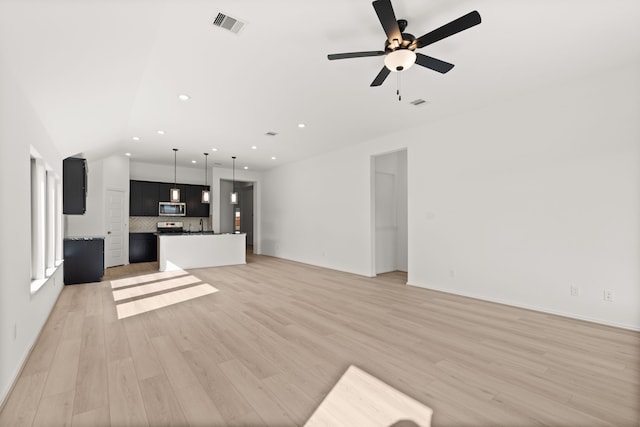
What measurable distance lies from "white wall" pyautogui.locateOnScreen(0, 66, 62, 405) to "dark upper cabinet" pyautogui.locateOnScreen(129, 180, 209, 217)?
19.4ft

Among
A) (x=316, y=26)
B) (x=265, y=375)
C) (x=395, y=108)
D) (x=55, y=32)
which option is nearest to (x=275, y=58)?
(x=316, y=26)

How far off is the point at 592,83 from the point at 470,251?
268 cm

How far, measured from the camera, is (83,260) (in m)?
5.99

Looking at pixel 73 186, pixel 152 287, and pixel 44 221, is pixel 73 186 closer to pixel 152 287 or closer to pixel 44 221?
pixel 44 221

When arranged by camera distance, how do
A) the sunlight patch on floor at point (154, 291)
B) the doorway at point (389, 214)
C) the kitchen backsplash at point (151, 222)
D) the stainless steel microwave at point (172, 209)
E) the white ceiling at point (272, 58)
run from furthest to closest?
the stainless steel microwave at point (172, 209) → the kitchen backsplash at point (151, 222) → the doorway at point (389, 214) → the sunlight patch on floor at point (154, 291) → the white ceiling at point (272, 58)

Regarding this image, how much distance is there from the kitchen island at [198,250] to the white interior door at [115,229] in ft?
4.67

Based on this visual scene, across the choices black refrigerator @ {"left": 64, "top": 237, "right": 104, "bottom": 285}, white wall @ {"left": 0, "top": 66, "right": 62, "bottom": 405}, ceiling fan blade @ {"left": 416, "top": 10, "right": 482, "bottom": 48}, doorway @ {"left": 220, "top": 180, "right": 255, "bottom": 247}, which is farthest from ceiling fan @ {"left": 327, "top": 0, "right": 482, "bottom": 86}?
doorway @ {"left": 220, "top": 180, "right": 255, "bottom": 247}

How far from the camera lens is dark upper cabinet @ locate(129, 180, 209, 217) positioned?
881cm

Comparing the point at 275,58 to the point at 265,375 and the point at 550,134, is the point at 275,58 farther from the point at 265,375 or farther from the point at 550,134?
the point at 550,134

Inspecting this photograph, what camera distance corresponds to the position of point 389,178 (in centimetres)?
754

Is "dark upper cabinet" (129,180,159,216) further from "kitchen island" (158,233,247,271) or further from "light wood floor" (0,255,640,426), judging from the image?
"light wood floor" (0,255,640,426)

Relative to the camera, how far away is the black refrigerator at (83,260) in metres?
5.88

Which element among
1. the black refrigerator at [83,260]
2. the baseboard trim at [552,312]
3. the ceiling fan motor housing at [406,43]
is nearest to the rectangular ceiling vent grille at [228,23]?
the ceiling fan motor housing at [406,43]

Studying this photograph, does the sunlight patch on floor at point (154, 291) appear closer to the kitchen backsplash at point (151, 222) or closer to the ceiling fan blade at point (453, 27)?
the kitchen backsplash at point (151, 222)
